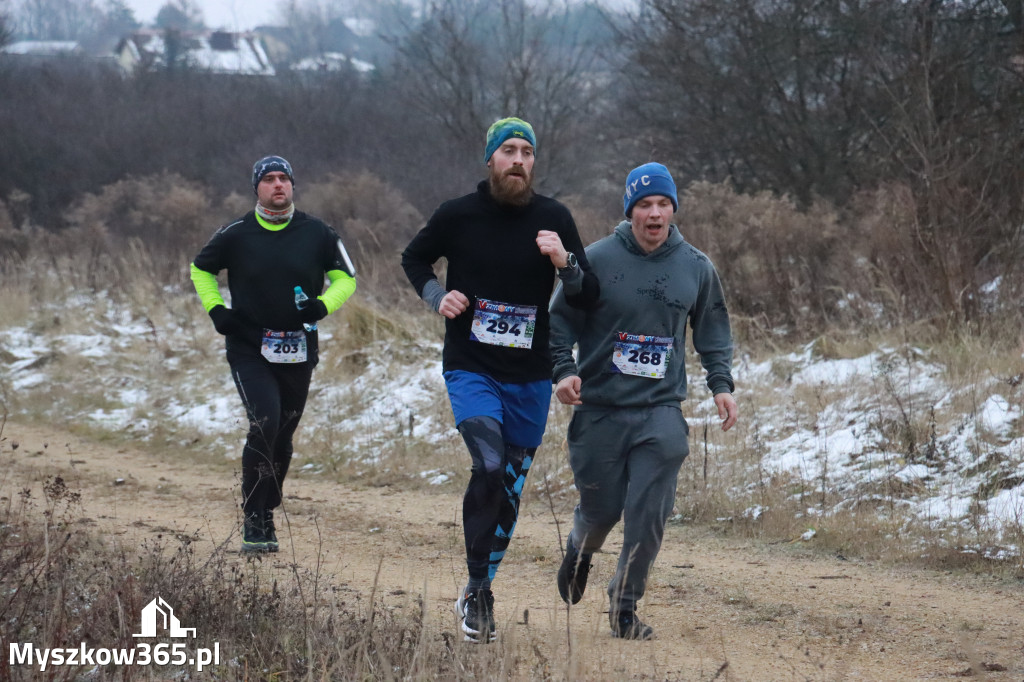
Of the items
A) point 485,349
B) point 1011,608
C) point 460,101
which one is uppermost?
point 460,101

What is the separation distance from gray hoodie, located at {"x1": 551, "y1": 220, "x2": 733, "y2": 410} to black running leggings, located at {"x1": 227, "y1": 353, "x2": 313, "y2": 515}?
216 centimetres

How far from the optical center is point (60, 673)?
362 cm

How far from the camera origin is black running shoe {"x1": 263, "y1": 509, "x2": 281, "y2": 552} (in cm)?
622

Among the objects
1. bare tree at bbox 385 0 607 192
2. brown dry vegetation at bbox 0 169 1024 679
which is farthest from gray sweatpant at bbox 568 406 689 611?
bare tree at bbox 385 0 607 192

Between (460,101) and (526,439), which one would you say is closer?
(526,439)

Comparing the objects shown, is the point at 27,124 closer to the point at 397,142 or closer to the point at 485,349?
the point at 397,142

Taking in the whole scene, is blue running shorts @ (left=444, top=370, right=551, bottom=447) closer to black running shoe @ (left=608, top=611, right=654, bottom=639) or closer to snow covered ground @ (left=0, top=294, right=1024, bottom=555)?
black running shoe @ (left=608, top=611, right=654, bottom=639)

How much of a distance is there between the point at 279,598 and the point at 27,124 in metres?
30.3

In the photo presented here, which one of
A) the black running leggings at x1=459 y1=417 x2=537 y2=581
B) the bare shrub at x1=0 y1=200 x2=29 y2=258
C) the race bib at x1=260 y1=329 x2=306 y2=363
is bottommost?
the black running leggings at x1=459 y1=417 x2=537 y2=581

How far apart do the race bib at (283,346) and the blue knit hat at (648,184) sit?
7.80 feet

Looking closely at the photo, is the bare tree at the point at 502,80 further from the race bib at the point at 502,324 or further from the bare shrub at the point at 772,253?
the race bib at the point at 502,324

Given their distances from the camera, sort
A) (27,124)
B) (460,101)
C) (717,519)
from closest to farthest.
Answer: (717,519)
(460,101)
(27,124)

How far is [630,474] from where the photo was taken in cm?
452

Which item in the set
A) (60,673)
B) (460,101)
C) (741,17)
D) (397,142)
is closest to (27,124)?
(397,142)
